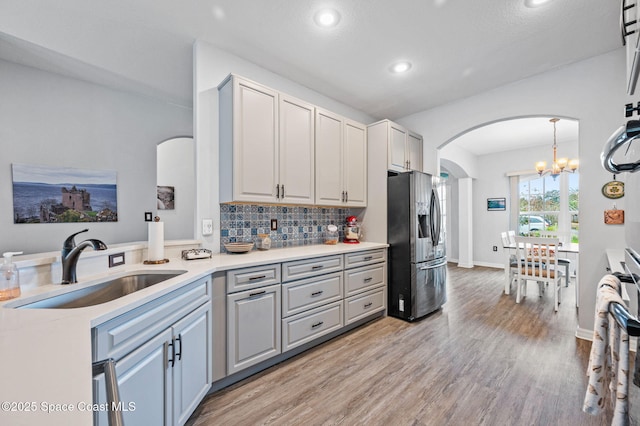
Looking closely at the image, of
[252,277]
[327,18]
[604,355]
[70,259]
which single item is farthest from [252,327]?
[327,18]

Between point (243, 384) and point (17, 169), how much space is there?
3129 millimetres

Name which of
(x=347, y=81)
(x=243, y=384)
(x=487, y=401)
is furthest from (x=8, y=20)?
(x=487, y=401)

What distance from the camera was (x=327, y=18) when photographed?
6.95ft

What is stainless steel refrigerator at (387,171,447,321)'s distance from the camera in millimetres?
3145

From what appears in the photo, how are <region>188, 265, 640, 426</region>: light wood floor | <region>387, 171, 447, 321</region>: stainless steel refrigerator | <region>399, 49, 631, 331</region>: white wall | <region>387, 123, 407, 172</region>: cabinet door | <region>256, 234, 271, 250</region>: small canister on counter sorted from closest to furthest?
<region>188, 265, 640, 426</region>: light wood floor < <region>399, 49, 631, 331</region>: white wall < <region>256, 234, 271, 250</region>: small canister on counter < <region>387, 171, 447, 321</region>: stainless steel refrigerator < <region>387, 123, 407, 172</region>: cabinet door

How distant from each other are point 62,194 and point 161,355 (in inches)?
109

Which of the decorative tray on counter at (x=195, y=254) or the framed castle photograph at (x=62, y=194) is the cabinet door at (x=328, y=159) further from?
the framed castle photograph at (x=62, y=194)

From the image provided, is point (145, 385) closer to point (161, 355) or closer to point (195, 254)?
point (161, 355)

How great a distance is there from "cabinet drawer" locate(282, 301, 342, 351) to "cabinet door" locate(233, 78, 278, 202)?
1124 mm

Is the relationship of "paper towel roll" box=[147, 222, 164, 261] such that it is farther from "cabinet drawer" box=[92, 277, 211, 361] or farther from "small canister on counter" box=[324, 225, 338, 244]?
"small canister on counter" box=[324, 225, 338, 244]

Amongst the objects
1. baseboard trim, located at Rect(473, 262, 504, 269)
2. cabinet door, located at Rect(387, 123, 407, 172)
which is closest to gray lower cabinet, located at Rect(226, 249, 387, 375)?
cabinet door, located at Rect(387, 123, 407, 172)

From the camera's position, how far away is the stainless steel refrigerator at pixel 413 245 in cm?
314

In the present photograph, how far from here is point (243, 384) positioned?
200cm

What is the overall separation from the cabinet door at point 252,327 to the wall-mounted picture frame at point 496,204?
629 centimetres
